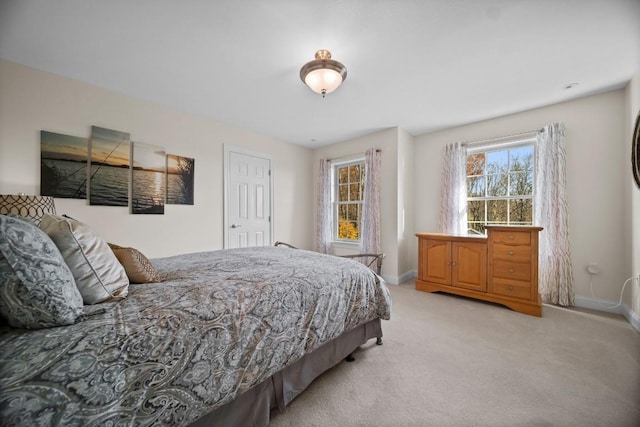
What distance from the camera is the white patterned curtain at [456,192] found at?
376 cm

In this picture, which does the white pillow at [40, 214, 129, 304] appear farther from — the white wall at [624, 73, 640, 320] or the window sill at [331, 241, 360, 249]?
the white wall at [624, 73, 640, 320]

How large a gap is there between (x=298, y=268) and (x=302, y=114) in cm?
249

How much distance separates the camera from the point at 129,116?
2871 mm

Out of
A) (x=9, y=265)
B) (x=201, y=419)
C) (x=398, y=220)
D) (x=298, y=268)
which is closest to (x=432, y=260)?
(x=398, y=220)

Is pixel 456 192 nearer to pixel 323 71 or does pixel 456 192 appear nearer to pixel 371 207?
pixel 371 207

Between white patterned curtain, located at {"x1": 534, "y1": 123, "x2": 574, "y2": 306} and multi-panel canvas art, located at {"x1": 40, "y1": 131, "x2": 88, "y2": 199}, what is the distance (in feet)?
17.9

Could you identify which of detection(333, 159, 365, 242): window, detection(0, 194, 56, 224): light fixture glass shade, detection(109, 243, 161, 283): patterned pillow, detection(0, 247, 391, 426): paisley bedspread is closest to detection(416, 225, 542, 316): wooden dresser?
detection(333, 159, 365, 242): window

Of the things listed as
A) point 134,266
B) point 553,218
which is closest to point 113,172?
point 134,266

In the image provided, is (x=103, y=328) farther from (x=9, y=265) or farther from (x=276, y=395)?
(x=276, y=395)

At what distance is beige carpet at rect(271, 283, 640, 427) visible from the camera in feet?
4.42

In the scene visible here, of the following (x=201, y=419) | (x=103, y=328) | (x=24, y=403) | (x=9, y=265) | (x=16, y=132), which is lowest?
(x=201, y=419)

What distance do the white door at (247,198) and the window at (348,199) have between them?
4.53ft

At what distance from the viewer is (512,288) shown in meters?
2.86

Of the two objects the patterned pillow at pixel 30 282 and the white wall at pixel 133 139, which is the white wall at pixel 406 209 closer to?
the white wall at pixel 133 139
